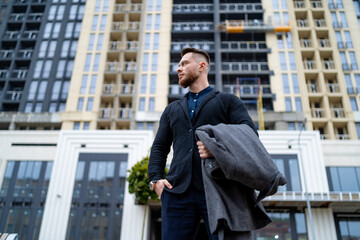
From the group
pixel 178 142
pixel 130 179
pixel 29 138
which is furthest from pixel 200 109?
pixel 29 138

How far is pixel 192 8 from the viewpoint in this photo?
1676 inches

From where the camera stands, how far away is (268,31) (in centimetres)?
3869

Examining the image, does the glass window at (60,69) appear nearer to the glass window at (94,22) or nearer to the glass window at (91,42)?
the glass window at (91,42)

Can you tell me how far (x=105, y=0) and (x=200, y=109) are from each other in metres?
43.8

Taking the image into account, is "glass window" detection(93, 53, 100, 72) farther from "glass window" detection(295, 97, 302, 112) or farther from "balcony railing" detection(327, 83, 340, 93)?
"balcony railing" detection(327, 83, 340, 93)

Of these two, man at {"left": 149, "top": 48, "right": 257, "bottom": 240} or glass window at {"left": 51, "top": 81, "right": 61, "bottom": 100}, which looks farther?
glass window at {"left": 51, "top": 81, "right": 61, "bottom": 100}

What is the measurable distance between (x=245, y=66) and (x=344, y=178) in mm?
18523

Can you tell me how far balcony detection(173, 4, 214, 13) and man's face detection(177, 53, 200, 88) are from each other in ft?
134

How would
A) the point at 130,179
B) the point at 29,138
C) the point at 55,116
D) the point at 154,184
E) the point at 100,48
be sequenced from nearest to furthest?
the point at 154,184 → the point at 130,179 → the point at 29,138 → the point at 55,116 → the point at 100,48

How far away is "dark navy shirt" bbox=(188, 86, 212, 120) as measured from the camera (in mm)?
2726

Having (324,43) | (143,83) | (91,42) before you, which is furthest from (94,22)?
(324,43)

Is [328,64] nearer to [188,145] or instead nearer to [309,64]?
[309,64]

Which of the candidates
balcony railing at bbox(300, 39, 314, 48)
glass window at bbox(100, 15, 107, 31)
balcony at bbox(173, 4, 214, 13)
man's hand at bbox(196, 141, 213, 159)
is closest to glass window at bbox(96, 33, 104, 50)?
glass window at bbox(100, 15, 107, 31)

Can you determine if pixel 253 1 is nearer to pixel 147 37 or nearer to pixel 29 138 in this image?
pixel 147 37
